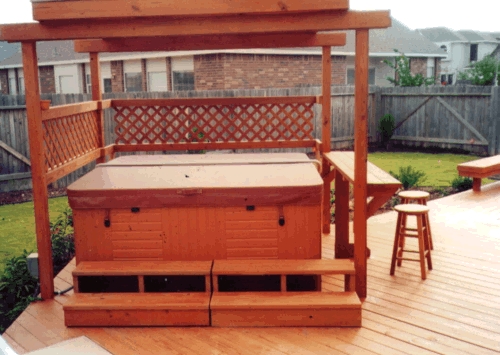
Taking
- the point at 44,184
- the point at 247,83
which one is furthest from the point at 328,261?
the point at 247,83

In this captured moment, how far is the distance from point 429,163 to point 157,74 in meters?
9.18

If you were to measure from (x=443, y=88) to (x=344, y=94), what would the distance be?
244 centimetres

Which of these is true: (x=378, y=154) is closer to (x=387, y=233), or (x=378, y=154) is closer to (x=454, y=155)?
(x=454, y=155)

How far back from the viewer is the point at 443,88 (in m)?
14.1

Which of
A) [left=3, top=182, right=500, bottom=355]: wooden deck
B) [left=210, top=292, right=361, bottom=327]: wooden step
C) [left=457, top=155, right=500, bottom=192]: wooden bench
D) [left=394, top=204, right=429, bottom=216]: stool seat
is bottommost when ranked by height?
[left=3, top=182, right=500, bottom=355]: wooden deck

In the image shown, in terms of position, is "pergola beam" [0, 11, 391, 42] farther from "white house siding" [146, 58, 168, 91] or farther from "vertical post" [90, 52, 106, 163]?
"white house siding" [146, 58, 168, 91]

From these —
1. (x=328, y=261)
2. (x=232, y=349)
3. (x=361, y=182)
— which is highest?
(x=361, y=182)

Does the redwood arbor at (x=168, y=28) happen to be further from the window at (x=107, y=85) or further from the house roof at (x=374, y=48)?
the window at (x=107, y=85)

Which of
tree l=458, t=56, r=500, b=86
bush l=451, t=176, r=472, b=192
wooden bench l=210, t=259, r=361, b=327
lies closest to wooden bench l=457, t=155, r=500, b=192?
bush l=451, t=176, r=472, b=192

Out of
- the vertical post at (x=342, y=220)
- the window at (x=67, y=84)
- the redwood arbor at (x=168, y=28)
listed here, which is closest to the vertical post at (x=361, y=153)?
the redwood arbor at (x=168, y=28)

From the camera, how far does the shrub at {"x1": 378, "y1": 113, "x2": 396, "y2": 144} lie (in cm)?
1495

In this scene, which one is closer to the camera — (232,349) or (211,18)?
(232,349)

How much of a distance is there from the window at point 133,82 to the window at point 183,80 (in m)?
1.77

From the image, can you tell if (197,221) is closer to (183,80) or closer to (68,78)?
(183,80)
